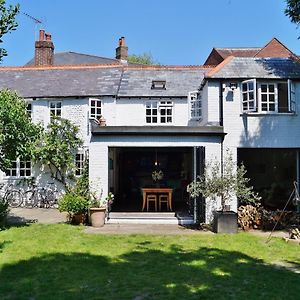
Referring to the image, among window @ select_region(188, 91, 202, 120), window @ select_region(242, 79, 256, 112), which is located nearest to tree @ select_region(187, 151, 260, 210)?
window @ select_region(242, 79, 256, 112)

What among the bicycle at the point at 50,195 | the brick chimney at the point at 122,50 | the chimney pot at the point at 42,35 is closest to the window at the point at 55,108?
the bicycle at the point at 50,195

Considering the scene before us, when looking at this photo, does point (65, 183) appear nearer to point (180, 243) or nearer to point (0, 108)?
point (0, 108)

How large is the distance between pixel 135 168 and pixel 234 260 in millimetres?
15486

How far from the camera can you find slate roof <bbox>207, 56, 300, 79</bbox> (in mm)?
14750

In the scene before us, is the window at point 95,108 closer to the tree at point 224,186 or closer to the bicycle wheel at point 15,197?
the bicycle wheel at point 15,197

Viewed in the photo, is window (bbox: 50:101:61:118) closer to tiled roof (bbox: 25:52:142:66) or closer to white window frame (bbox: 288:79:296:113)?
white window frame (bbox: 288:79:296:113)

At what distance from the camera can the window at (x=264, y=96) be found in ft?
47.4

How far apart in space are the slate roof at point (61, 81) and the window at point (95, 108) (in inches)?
15.5

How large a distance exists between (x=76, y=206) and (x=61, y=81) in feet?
36.7

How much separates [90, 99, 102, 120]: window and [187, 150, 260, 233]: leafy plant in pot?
880 centimetres

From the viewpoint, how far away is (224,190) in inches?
516

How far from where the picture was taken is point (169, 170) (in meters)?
24.2

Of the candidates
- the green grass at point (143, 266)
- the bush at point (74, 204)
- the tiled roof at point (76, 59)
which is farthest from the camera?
the tiled roof at point (76, 59)

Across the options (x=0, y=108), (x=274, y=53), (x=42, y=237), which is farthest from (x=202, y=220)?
(x=274, y=53)
